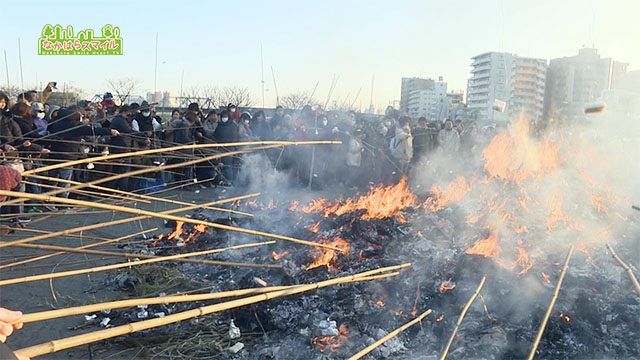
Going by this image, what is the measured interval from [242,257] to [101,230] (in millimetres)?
3305

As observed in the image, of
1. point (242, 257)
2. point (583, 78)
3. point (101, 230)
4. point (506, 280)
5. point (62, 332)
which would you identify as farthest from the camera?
point (583, 78)

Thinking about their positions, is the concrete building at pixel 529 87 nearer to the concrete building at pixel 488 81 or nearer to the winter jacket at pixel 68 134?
the concrete building at pixel 488 81

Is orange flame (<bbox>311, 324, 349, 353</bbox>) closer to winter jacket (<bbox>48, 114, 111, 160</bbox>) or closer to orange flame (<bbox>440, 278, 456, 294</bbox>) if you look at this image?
orange flame (<bbox>440, 278, 456, 294</bbox>)

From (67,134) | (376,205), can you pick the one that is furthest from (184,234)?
(376,205)

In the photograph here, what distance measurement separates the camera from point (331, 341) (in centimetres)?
462

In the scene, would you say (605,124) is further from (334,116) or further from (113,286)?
(113,286)

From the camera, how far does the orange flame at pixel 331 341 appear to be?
4539mm

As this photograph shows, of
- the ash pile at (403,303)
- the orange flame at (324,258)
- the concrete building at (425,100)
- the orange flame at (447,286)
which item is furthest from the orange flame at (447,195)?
the concrete building at (425,100)

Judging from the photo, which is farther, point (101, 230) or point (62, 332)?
point (101, 230)

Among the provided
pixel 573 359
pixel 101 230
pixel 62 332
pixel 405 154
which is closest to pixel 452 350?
pixel 573 359

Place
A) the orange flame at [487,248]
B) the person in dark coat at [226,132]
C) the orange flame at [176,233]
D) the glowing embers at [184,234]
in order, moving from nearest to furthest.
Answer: the orange flame at [487,248], the glowing embers at [184,234], the orange flame at [176,233], the person in dark coat at [226,132]

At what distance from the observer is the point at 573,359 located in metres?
4.35

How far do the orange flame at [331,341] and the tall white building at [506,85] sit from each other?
1851 centimetres

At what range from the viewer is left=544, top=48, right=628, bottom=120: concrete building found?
1952 cm
